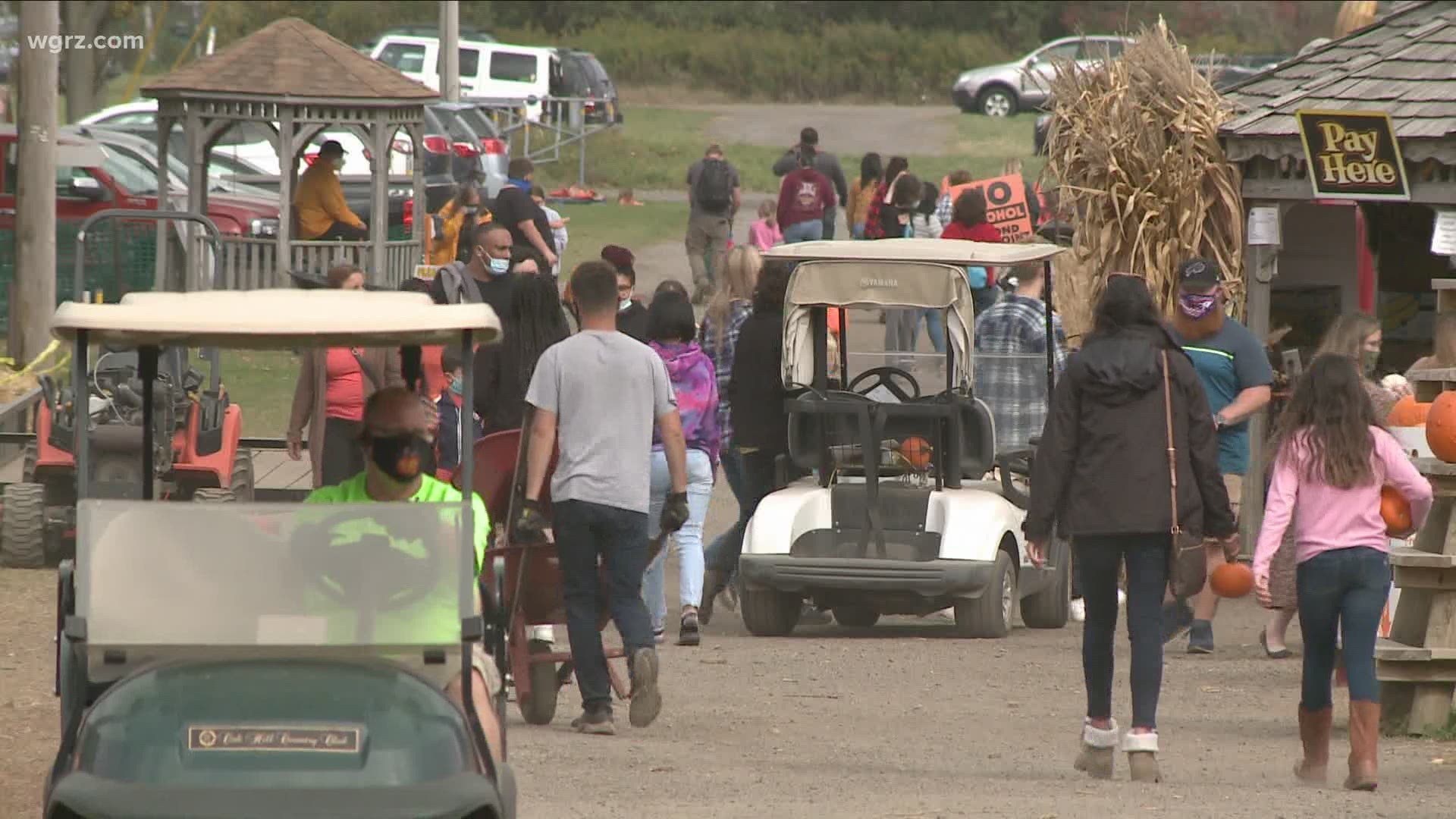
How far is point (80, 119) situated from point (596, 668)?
26.8m

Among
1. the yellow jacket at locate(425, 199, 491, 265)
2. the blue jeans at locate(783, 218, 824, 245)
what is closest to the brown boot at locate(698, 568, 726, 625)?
the yellow jacket at locate(425, 199, 491, 265)

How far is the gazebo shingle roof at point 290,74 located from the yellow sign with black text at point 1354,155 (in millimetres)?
Result: 9106

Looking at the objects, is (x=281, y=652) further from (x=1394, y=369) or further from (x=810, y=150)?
(x=810, y=150)

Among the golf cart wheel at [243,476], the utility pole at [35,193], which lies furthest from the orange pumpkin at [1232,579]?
the utility pole at [35,193]

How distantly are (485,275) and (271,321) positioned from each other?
6598mm

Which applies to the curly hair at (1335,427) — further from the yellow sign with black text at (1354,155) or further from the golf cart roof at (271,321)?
the yellow sign with black text at (1354,155)

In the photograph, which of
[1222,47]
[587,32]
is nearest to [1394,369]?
[1222,47]

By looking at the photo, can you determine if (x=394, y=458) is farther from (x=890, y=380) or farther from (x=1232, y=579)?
(x=890, y=380)

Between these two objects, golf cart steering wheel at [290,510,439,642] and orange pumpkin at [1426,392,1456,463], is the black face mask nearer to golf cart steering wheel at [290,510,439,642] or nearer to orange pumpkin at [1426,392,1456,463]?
golf cart steering wheel at [290,510,439,642]

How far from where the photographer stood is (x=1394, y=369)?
16.2m

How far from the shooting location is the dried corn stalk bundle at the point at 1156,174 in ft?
48.7

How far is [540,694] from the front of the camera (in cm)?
932

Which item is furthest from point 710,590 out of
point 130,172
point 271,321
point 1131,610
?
point 130,172

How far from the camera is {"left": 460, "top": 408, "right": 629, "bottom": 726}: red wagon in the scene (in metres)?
9.00
